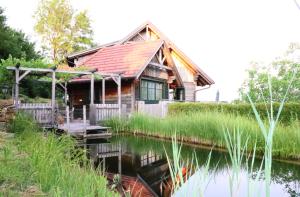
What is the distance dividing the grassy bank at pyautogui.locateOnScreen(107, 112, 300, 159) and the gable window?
14.2ft

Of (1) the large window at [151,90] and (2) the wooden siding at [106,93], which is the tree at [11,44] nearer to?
(2) the wooden siding at [106,93]

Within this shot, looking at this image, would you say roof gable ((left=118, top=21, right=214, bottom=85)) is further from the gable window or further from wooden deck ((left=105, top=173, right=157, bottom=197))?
wooden deck ((left=105, top=173, right=157, bottom=197))

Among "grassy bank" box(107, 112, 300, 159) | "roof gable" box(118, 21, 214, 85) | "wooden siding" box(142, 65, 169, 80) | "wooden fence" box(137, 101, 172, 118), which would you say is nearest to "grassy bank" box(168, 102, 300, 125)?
"wooden fence" box(137, 101, 172, 118)

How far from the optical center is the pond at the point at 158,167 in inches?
240

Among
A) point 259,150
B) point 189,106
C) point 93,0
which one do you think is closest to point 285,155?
point 259,150

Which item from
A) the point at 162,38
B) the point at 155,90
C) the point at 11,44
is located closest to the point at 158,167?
the point at 155,90

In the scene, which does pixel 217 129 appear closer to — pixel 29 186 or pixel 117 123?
pixel 117 123

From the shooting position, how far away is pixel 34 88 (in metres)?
24.6

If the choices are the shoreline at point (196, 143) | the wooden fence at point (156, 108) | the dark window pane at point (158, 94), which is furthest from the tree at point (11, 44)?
the shoreline at point (196, 143)

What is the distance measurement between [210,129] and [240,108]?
3081 mm

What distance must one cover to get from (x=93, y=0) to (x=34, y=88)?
13565 millimetres

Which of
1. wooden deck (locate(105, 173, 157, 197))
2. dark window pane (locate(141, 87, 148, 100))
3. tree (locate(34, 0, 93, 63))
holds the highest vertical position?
tree (locate(34, 0, 93, 63))

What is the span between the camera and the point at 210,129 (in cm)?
1148

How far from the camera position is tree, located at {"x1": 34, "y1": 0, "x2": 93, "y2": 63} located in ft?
105
